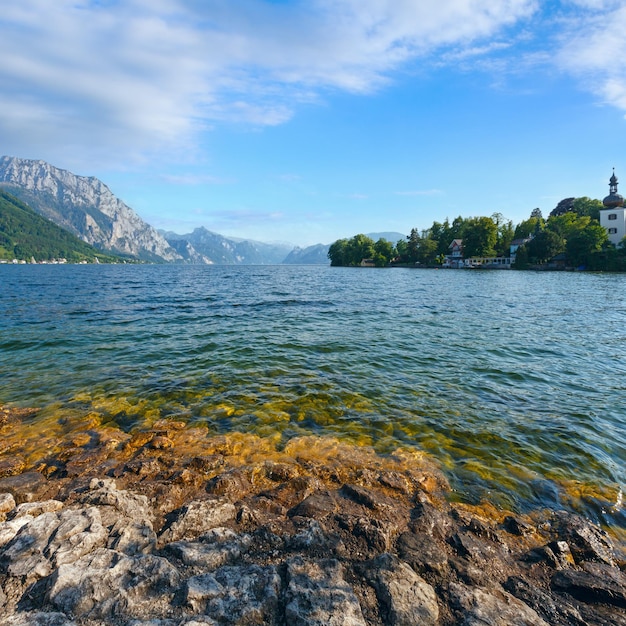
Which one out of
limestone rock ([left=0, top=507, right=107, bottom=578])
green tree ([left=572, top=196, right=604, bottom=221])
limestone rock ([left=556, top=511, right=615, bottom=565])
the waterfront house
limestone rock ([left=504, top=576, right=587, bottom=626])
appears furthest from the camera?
the waterfront house

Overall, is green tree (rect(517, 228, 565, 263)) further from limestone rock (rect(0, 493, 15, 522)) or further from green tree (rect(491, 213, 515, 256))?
limestone rock (rect(0, 493, 15, 522))

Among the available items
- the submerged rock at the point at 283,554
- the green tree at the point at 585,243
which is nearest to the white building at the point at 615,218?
the green tree at the point at 585,243

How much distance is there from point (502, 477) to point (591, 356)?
574 inches

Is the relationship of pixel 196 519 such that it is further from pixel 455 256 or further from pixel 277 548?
pixel 455 256

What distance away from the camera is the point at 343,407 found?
12305mm

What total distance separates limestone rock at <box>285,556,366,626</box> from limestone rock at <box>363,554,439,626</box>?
45cm

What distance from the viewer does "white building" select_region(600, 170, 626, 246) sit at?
10444 centimetres

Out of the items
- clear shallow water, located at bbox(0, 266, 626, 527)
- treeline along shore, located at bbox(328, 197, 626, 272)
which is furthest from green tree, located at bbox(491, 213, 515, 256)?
clear shallow water, located at bbox(0, 266, 626, 527)

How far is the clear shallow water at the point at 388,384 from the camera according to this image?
9.17 metres

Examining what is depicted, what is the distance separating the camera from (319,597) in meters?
4.39

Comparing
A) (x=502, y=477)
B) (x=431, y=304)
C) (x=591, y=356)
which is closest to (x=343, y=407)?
(x=502, y=477)

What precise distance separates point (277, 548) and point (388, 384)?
31.8 ft

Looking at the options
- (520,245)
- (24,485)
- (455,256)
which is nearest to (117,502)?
(24,485)

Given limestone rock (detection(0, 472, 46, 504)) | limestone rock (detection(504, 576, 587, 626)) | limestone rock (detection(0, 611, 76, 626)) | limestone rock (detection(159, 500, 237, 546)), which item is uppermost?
limestone rock (detection(0, 611, 76, 626))
